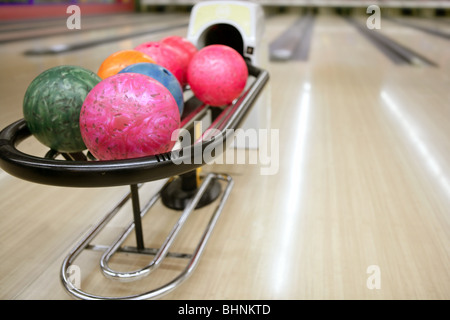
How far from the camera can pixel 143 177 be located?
729 mm

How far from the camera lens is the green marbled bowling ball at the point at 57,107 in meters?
→ 0.83

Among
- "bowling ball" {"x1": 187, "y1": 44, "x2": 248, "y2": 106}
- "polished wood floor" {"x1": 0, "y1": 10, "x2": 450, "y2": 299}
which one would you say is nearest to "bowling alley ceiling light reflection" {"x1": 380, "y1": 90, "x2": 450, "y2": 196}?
"polished wood floor" {"x1": 0, "y1": 10, "x2": 450, "y2": 299}

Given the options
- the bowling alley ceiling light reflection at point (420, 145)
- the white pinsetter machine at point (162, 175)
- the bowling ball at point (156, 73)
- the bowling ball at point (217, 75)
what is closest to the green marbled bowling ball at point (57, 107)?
the white pinsetter machine at point (162, 175)

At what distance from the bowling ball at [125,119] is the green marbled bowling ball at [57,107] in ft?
0.23

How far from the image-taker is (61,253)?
111 cm

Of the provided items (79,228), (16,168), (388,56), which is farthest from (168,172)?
(388,56)

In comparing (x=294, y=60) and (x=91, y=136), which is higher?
(x=91, y=136)

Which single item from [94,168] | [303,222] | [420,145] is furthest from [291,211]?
[420,145]

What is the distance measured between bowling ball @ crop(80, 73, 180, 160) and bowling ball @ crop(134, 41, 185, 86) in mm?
442

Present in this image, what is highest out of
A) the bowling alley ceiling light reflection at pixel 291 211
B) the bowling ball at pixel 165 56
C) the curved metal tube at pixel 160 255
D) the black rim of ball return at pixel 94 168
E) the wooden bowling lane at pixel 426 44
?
the bowling ball at pixel 165 56

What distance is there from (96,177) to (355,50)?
4868mm

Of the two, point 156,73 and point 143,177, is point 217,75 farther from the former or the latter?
point 143,177

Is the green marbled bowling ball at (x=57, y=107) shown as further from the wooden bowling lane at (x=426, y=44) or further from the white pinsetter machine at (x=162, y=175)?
the wooden bowling lane at (x=426, y=44)
